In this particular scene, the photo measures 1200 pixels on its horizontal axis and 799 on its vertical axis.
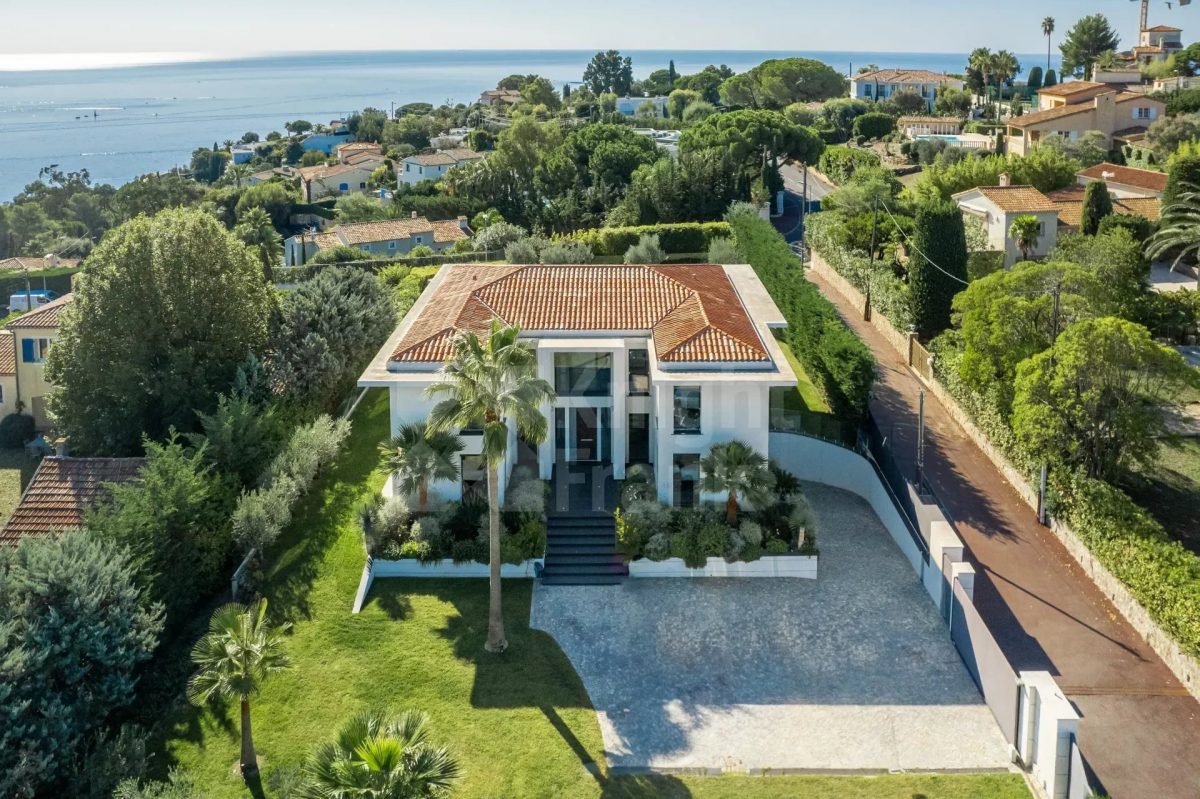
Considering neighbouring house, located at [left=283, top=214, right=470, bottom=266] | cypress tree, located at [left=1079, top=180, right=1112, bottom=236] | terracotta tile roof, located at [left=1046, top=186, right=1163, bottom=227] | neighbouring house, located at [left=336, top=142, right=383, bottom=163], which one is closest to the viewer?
cypress tree, located at [left=1079, top=180, right=1112, bottom=236]

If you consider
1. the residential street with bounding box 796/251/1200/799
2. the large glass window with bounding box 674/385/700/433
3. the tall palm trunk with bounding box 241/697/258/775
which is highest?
the large glass window with bounding box 674/385/700/433

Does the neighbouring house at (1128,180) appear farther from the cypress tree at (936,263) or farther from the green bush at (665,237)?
the cypress tree at (936,263)

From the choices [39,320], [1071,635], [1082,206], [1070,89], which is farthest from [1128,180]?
[39,320]

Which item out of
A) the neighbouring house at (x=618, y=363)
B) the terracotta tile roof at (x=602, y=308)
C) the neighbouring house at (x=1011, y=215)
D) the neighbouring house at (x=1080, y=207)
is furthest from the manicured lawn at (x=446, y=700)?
the neighbouring house at (x=1080, y=207)

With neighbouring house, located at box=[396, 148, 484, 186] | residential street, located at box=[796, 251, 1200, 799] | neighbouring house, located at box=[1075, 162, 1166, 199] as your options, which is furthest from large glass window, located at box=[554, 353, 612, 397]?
neighbouring house, located at box=[396, 148, 484, 186]

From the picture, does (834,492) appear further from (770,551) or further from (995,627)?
(995,627)

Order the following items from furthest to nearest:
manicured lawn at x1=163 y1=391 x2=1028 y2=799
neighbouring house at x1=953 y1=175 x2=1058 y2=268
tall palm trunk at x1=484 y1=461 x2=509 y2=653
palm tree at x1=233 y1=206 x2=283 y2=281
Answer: palm tree at x1=233 y1=206 x2=283 y2=281 → neighbouring house at x1=953 y1=175 x2=1058 y2=268 → tall palm trunk at x1=484 y1=461 x2=509 y2=653 → manicured lawn at x1=163 y1=391 x2=1028 y2=799

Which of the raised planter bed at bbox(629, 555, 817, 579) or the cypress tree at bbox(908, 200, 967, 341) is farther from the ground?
the cypress tree at bbox(908, 200, 967, 341)

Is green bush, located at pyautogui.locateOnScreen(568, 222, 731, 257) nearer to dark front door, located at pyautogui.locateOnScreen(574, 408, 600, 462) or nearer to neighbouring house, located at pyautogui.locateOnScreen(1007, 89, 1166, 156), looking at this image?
dark front door, located at pyautogui.locateOnScreen(574, 408, 600, 462)
